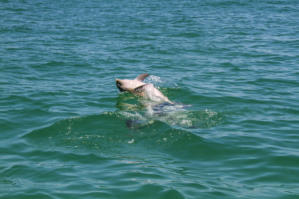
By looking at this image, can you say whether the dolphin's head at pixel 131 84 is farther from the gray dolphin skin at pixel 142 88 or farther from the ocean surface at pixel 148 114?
the ocean surface at pixel 148 114

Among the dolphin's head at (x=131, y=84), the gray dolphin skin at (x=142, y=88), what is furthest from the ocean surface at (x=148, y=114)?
the dolphin's head at (x=131, y=84)

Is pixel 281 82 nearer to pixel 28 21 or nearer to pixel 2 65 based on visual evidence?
pixel 2 65

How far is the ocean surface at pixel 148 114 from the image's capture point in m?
7.80

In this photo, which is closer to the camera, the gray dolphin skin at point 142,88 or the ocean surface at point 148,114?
the ocean surface at point 148,114

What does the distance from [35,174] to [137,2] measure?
92.2ft

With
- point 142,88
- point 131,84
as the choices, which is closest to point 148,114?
point 142,88

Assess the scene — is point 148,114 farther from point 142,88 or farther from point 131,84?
point 131,84

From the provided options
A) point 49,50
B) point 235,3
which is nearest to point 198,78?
point 49,50

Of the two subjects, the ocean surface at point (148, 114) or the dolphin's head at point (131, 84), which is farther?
the dolphin's head at point (131, 84)

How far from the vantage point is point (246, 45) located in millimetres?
20234

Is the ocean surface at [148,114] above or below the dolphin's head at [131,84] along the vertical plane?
below

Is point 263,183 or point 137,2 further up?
point 137,2

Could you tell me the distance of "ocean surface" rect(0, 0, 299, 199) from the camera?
307 inches

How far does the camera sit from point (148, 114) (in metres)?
11.3
